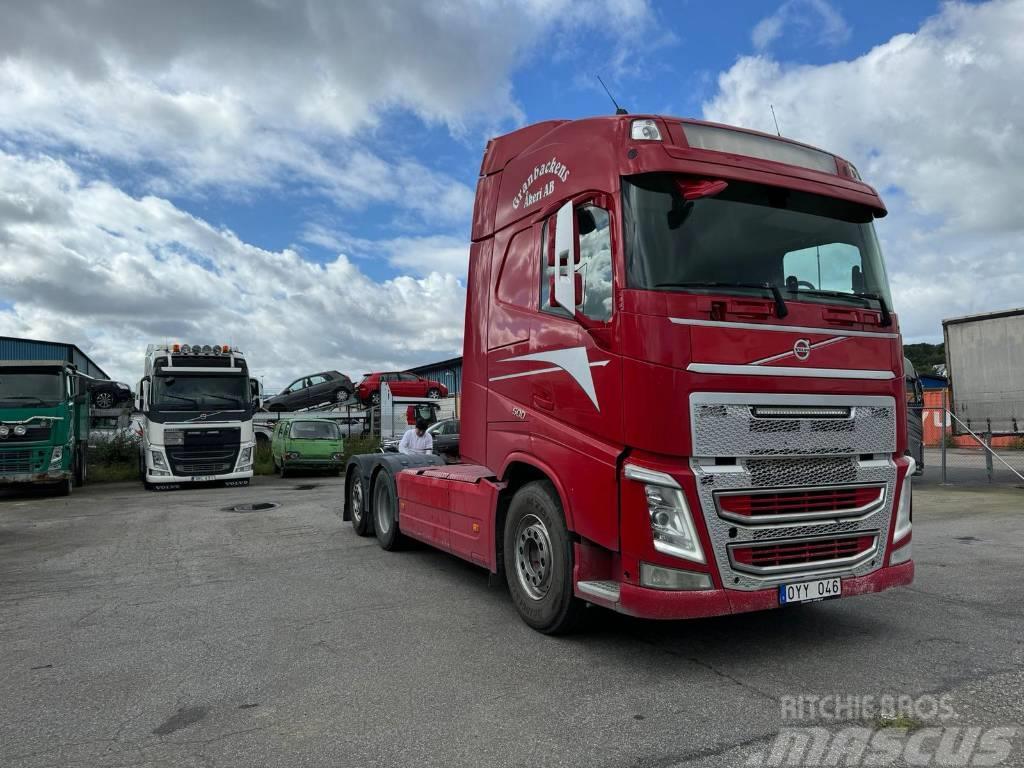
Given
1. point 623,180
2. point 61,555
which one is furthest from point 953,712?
point 61,555

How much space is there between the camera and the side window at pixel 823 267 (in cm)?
470

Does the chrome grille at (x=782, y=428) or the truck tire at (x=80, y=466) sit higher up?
the chrome grille at (x=782, y=428)

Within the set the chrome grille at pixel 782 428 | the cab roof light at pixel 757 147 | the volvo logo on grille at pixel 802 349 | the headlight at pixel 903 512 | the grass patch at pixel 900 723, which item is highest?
the cab roof light at pixel 757 147

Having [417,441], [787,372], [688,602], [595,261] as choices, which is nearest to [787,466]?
[787,372]

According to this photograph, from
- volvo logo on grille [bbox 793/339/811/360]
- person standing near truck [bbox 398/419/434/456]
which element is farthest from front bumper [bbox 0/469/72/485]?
→ volvo logo on grille [bbox 793/339/811/360]

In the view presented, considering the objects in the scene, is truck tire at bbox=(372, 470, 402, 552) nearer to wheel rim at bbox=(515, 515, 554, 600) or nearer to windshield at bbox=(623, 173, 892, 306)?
wheel rim at bbox=(515, 515, 554, 600)

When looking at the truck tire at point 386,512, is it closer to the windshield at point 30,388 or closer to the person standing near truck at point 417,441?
the person standing near truck at point 417,441

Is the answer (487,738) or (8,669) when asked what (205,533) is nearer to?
(8,669)

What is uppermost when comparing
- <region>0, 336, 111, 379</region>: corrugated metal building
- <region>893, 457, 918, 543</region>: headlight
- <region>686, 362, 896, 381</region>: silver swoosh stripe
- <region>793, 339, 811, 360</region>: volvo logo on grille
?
<region>0, 336, 111, 379</region>: corrugated metal building

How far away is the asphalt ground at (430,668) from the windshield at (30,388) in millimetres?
9100

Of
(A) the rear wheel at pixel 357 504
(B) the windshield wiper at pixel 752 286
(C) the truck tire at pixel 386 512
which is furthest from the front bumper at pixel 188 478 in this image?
(B) the windshield wiper at pixel 752 286

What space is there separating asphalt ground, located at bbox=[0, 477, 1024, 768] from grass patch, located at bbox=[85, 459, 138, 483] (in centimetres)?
1565

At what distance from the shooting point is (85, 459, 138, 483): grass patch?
71.7ft

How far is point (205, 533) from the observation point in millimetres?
10117
